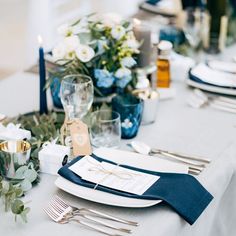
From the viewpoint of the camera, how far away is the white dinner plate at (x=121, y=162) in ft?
4.10

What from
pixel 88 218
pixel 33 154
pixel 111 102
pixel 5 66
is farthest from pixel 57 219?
pixel 5 66

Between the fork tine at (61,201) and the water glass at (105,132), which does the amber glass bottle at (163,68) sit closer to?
the water glass at (105,132)

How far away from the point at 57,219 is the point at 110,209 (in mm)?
115

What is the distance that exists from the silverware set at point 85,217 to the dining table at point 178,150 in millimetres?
13

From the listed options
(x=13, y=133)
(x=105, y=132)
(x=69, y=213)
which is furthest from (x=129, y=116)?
(x=69, y=213)

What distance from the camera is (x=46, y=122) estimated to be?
62.4 inches

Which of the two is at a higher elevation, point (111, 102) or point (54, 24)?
point (111, 102)

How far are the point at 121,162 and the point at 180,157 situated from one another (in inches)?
6.5

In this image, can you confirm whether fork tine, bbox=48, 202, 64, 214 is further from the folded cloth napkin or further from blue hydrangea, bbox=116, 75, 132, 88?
blue hydrangea, bbox=116, 75, 132, 88

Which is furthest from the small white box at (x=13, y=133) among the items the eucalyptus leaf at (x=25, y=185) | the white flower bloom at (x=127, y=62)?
the white flower bloom at (x=127, y=62)

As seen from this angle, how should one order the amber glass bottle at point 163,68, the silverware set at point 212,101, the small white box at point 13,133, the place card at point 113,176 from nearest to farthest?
the place card at point 113,176
the small white box at point 13,133
the silverware set at point 212,101
the amber glass bottle at point 163,68

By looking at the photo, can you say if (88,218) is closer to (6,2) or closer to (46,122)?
(46,122)

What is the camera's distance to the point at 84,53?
63.6 inches

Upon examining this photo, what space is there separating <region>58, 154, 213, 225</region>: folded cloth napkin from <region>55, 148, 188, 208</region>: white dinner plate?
0.4 inches
